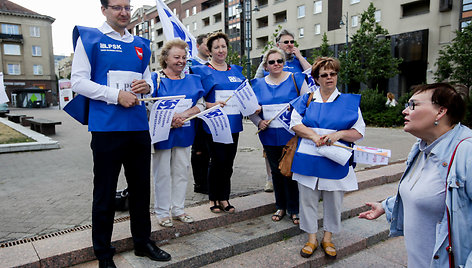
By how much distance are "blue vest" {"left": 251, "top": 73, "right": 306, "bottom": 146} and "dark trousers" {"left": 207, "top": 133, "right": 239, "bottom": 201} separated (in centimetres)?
43

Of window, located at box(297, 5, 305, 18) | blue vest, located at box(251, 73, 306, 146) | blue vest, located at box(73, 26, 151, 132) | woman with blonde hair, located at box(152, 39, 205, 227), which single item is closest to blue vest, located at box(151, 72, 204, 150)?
woman with blonde hair, located at box(152, 39, 205, 227)

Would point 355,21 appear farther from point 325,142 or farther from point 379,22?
point 325,142

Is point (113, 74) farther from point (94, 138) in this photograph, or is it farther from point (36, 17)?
point (36, 17)

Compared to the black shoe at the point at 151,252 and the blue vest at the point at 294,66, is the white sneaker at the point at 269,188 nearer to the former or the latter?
the blue vest at the point at 294,66

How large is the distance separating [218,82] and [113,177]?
172 cm

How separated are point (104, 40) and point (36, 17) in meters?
65.4

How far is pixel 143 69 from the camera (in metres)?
3.12

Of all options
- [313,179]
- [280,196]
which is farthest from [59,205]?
[313,179]

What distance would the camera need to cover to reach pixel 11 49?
5531 cm

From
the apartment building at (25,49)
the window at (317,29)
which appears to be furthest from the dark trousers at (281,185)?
the apartment building at (25,49)

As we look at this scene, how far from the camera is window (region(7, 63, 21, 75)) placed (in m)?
54.9

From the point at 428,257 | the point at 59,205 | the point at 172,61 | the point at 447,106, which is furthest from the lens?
the point at 59,205

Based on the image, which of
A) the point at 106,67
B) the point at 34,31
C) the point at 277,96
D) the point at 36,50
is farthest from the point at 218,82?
the point at 34,31

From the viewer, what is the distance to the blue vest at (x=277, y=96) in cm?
400
